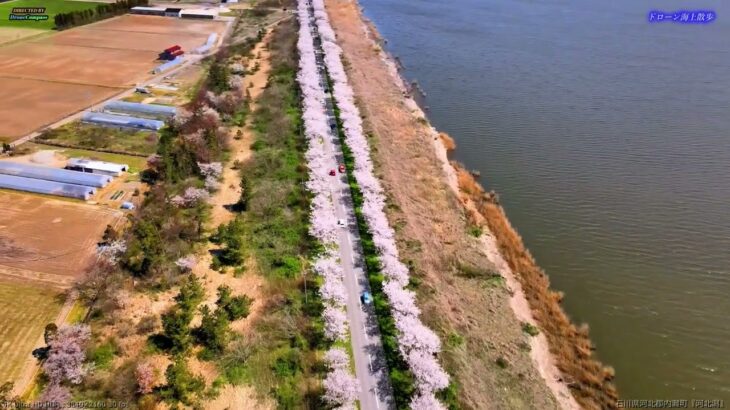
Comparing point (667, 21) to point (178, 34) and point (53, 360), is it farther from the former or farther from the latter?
point (53, 360)

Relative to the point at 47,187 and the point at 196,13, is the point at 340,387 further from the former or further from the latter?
the point at 196,13

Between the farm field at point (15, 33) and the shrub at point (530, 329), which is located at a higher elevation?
the farm field at point (15, 33)

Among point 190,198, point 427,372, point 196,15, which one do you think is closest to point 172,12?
point 196,15

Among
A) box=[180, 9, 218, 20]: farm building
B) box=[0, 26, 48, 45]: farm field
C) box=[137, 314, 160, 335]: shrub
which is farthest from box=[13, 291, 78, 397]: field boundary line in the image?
box=[180, 9, 218, 20]: farm building

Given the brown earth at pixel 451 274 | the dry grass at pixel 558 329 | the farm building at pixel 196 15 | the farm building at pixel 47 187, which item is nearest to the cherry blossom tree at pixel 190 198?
the farm building at pixel 47 187

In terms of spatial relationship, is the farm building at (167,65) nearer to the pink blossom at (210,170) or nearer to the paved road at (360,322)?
the pink blossom at (210,170)

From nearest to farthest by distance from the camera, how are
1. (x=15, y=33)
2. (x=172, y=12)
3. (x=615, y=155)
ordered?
(x=615, y=155), (x=15, y=33), (x=172, y=12)
